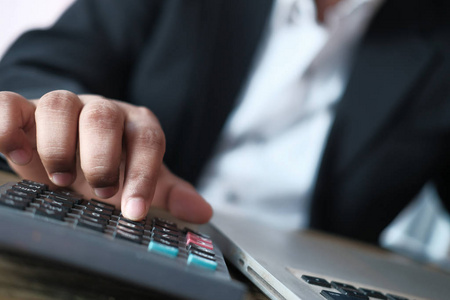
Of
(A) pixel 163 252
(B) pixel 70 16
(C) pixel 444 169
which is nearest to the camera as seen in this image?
(A) pixel 163 252

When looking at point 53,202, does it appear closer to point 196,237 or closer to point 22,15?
point 196,237

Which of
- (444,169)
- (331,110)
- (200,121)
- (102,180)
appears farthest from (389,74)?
(102,180)

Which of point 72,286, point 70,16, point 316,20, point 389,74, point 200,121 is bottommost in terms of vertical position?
point 72,286

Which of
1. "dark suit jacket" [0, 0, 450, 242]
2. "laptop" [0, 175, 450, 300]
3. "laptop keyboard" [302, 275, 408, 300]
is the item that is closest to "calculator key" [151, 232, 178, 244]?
"laptop" [0, 175, 450, 300]

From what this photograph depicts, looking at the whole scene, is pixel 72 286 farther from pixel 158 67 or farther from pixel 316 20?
pixel 316 20

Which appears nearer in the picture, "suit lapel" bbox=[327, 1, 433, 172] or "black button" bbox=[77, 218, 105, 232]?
"black button" bbox=[77, 218, 105, 232]

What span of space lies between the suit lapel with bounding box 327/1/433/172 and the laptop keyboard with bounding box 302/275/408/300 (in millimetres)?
653

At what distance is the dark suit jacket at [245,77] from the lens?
879 mm

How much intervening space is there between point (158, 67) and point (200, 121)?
6.1 inches

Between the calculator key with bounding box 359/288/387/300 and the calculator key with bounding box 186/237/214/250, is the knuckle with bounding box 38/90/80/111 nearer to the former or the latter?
the calculator key with bounding box 186/237/214/250

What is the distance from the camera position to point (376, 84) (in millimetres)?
966

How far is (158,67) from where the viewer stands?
2.93 ft

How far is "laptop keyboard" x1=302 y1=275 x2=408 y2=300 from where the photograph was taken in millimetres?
270

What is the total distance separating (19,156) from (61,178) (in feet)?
0.16
